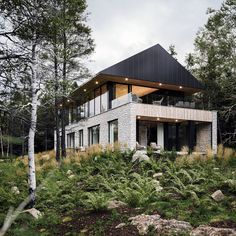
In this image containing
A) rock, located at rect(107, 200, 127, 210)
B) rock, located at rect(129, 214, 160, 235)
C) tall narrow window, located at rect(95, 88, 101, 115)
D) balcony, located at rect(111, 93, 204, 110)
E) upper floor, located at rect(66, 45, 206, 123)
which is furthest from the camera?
tall narrow window, located at rect(95, 88, 101, 115)

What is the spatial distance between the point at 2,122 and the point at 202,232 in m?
4.42

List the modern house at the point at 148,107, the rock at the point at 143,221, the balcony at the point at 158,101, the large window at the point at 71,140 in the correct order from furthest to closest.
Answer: the large window at the point at 71,140
the modern house at the point at 148,107
the balcony at the point at 158,101
the rock at the point at 143,221

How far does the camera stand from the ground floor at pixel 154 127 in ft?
67.7

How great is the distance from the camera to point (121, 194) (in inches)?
393

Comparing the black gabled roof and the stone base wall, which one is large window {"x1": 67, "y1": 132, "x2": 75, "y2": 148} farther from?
the stone base wall

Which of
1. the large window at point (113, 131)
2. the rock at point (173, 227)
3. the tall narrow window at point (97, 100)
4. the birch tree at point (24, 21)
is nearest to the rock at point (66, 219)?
the rock at point (173, 227)

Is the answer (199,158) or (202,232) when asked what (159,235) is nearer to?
(202,232)

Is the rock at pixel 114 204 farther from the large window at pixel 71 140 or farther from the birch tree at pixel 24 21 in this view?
the large window at pixel 71 140

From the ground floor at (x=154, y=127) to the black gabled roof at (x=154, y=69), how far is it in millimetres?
2493

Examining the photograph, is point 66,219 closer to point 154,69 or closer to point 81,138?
point 154,69

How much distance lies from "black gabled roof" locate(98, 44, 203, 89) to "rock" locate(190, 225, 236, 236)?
15834 mm

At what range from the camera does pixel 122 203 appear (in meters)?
9.14

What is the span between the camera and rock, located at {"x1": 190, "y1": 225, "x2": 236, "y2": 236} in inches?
254

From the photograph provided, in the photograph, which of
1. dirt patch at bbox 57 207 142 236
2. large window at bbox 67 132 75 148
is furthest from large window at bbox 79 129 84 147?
dirt patch at bbox 57 207 142 236
